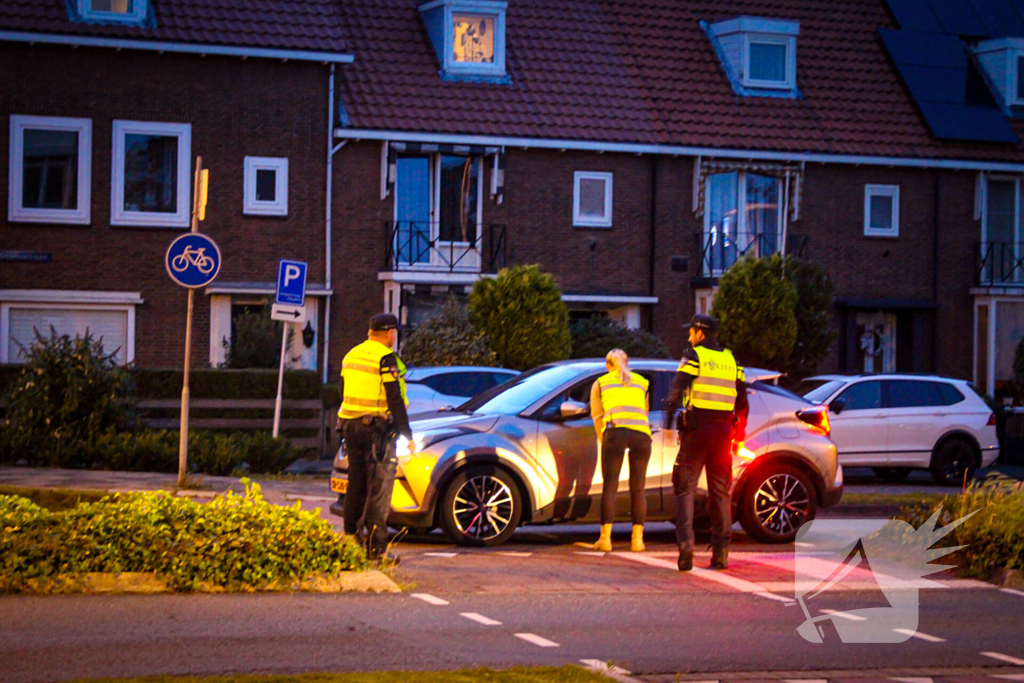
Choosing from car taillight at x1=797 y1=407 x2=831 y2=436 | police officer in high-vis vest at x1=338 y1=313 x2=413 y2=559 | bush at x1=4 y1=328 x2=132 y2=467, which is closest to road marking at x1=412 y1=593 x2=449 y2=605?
police officer in high-vis vest at x1=338 y1=313 x2=413 y2=559

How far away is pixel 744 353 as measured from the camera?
2675 cm

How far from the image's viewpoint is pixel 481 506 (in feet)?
39.5

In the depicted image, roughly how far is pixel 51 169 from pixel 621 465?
16.5m

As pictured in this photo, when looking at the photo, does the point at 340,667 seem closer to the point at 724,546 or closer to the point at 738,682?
the point at 738,682

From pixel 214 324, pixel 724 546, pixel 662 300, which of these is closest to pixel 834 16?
pixel 662 300

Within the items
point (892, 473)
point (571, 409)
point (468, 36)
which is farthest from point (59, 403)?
point (468, 36)

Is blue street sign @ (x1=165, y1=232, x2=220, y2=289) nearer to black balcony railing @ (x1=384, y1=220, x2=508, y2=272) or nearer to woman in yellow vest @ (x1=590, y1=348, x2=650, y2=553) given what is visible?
woman in yellow vest @ (x1=590, y1=348, x2=650, y2=553)

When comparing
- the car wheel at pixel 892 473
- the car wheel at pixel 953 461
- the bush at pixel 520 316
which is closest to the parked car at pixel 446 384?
the bush at pixel 520 316

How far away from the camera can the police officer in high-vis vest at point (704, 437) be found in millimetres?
11023

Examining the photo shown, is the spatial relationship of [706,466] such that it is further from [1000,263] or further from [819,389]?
[1000,263]

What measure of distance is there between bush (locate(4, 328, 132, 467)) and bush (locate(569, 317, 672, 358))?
10.5 meters

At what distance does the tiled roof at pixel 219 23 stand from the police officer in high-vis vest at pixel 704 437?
1652cm

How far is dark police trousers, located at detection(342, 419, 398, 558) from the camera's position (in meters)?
10.5

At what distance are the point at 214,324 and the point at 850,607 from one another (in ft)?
58.3
